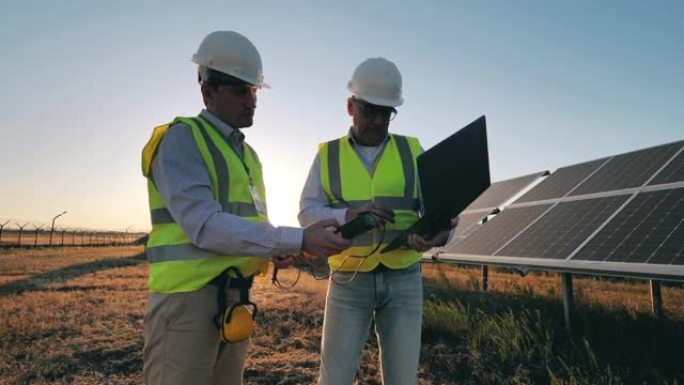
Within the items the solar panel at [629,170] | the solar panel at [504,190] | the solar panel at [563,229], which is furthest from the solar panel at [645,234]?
the solar panel at [504,190]

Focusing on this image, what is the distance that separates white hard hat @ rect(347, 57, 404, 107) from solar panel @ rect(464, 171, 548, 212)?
29.4 feet

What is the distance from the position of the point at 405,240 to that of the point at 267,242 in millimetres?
1014

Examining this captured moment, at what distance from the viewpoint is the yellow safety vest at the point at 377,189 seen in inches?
112

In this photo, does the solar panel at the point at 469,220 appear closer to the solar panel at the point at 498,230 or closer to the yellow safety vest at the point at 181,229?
the solar panel at the point at 498,230

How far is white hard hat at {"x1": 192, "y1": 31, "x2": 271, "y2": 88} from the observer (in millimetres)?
2242

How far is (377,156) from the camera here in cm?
309

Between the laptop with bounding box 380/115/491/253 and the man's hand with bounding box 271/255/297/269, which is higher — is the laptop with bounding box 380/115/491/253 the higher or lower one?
the higher one

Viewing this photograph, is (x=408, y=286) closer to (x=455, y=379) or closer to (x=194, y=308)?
(x=194, y=308)

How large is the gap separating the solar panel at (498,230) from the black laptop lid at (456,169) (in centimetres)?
572

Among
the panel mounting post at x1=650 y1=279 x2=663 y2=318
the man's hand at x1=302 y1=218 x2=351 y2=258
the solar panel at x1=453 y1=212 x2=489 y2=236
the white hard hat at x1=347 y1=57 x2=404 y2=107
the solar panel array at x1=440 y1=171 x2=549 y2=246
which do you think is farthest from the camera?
the solar panel at x1=453 y1=212 x2=489 y2=236

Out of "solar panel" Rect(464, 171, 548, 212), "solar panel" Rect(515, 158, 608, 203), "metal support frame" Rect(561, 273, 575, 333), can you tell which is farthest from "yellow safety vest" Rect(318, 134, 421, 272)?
"solar panel" Rect(464, 171, 548, 212)

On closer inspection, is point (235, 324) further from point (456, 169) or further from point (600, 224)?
point (600, 224)

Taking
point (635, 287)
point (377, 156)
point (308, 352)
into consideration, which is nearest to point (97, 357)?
point (308, 352)

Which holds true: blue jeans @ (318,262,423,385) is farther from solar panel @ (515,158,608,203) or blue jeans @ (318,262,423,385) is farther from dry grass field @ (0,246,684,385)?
solar panel @ (515,158,608,203)
